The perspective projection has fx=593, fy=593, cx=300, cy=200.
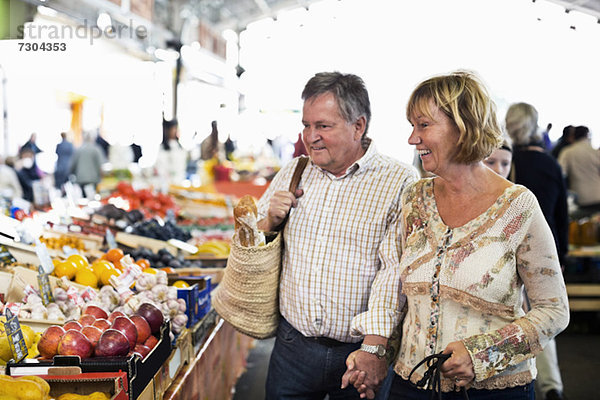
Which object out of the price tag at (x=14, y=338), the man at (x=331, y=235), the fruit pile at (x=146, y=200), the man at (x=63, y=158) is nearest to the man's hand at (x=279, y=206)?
the man at (x=331, y=235)

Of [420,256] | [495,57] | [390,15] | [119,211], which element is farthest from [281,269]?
[390,15]

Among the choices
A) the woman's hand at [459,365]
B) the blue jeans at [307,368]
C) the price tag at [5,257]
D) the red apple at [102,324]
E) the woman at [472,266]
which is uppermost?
the woman at [472,266]

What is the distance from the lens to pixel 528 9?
11.5m

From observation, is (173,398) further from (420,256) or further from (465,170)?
(465,170)

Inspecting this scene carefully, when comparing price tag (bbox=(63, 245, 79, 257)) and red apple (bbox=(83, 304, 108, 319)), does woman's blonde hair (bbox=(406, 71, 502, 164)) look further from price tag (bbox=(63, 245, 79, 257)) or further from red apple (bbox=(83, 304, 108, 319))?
price tag (bbox=(63, 245, 79, 257))

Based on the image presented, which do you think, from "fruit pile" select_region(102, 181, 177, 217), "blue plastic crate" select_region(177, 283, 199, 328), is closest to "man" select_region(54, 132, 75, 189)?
"fruit pile" select_region(102, 181, 177, 217)

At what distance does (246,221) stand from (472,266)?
0.78 m

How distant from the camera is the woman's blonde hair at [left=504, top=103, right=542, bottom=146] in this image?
3.60 meters

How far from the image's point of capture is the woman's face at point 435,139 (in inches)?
67.0

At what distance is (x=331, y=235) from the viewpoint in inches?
84.5

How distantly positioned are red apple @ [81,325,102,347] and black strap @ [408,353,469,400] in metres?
0.98

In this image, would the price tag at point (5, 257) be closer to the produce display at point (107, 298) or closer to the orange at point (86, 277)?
the produce display at point (107, 298)

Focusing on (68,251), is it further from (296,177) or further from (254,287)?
(296,177)

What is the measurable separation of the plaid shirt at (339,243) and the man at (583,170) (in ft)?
18.9
